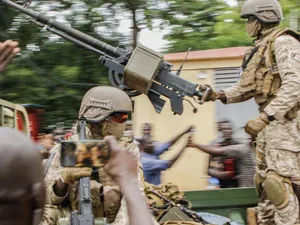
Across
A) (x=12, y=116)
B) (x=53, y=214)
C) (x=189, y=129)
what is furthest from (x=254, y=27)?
(x=189, y=129)

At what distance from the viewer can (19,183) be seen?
172cm

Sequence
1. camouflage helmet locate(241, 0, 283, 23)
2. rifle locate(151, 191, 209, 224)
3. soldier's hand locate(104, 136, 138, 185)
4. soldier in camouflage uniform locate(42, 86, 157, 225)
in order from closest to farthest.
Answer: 1. soldier's hand locate(104, 136, 138, 185)
2. soldier in camouflage uniform locate(42, 86, 157, 225)
3. rifle locate(151, 191, 209, 224)
4. camouflage helmet locate(241, 0, 283, 23)

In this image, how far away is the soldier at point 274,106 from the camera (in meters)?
5.62

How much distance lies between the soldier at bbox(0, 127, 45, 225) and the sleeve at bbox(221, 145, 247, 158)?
5.81 metres

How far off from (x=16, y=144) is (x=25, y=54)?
9897mm

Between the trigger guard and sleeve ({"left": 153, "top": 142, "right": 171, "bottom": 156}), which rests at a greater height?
the trigger guard

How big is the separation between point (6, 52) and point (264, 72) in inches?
115

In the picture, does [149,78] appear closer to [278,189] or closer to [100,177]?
[278,189]

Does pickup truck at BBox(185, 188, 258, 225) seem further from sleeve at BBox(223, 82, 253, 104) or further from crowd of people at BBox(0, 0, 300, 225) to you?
sleeve at BBox(223, 82, 253, 104)

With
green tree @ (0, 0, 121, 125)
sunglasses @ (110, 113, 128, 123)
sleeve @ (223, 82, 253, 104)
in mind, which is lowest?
sunglasses @ (110, 113, 128, 123)

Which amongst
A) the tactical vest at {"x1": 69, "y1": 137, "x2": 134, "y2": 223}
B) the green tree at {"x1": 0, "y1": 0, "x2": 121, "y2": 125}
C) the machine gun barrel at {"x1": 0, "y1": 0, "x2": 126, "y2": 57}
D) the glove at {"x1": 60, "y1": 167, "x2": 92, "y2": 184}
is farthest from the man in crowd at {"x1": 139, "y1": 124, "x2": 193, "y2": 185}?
the green tree at {"x1": 0, "y1": 0, "x2": 121, "y2": 125}

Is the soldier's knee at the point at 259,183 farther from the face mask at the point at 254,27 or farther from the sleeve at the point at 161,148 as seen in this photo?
the sleeve at the point at 161,148

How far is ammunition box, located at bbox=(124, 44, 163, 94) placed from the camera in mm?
6242

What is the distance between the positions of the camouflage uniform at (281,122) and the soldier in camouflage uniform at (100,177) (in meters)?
1.24
